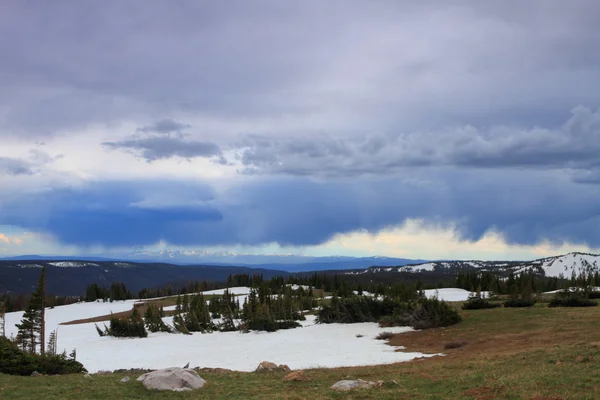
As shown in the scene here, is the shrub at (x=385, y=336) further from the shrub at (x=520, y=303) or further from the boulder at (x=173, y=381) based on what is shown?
the boulder at (x=173, y=381)

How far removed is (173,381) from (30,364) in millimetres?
9587

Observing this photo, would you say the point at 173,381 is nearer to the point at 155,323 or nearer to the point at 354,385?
the point at 354,385

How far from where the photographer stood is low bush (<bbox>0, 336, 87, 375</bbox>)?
70.9 ft

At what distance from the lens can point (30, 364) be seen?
72.1 feet

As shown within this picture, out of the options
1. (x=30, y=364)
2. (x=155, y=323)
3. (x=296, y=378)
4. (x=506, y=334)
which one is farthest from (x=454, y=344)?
(x=155, y=323)

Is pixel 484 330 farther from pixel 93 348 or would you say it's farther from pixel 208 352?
pixel 93 348

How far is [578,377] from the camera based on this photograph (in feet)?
47.0

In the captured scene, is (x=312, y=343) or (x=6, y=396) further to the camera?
(x=312, y=343)

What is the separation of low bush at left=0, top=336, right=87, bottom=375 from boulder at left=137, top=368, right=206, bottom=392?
7675 millimetres

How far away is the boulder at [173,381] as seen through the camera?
53.7ft

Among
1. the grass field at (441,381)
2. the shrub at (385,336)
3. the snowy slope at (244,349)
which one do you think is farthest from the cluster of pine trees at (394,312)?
the grass field at (441,381)

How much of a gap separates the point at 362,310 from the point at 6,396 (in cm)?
3344

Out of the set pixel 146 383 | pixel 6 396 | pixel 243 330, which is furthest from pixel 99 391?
pixel 243 330

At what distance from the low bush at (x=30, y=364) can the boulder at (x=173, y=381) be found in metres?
7.68
